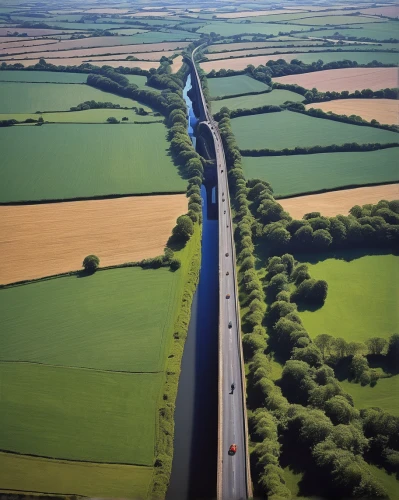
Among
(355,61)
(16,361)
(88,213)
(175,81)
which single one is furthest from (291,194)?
(355,61)

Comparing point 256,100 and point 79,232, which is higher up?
point 256,100

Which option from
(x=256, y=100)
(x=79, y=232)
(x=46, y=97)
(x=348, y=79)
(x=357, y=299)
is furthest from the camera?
(x=348, y=79)

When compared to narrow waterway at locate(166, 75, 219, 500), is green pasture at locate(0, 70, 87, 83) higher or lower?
higher

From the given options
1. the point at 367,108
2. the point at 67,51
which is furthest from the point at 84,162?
the point at 67,51

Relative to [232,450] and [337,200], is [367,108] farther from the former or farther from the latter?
[232,450]

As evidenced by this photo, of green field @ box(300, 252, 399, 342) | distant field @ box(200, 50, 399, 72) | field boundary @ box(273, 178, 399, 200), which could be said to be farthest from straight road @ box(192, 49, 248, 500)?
distant field @ box(200, 50, 399, 72)

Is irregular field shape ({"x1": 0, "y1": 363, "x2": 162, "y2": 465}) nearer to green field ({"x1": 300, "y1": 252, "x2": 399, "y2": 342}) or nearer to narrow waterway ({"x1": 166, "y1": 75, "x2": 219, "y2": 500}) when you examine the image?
narrow waterway ({"x1": 166, "y1": 75, "x2": 219, "y2": 500})

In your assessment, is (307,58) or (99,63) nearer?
(99,63)
